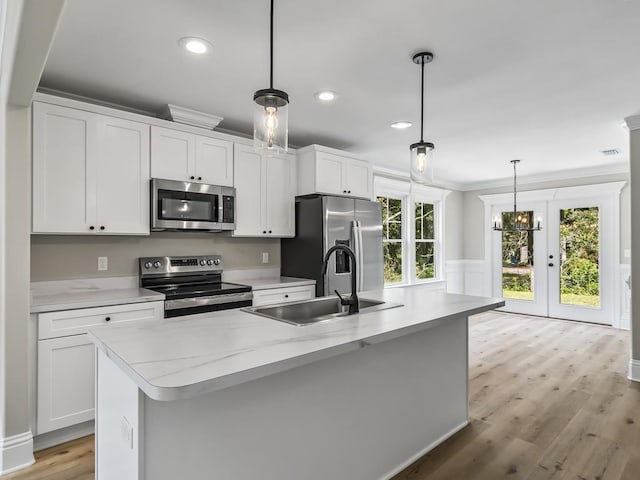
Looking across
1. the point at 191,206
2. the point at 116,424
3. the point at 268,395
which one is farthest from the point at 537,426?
the point at 191,206

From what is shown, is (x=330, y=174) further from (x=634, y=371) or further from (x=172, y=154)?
(x=634, y=371)

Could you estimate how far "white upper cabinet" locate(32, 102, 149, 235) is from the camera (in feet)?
8.60

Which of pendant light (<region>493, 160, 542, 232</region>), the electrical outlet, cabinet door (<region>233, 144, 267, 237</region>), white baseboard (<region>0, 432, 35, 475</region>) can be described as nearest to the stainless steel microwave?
cabinet door (<region>233, 144, 267, 237</region>)

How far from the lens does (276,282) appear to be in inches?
149

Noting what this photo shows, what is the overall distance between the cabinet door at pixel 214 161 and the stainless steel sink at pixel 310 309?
169 cm

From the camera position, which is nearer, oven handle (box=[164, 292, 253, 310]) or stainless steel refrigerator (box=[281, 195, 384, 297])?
oven handle (box=[164, 292, 253, 310])

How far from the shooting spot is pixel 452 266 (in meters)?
7.26

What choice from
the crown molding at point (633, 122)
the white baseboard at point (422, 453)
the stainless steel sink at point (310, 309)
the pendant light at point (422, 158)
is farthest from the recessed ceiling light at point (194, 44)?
the crown molding at point (633, 122)

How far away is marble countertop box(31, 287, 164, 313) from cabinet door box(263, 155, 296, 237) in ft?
4.55

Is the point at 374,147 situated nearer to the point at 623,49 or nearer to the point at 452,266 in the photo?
the point at 623,49

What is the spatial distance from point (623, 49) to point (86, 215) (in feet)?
11.8

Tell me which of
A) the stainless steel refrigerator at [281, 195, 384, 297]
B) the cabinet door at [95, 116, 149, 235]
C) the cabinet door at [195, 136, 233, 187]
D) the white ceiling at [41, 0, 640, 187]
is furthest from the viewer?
the stainless steel refrigerator at [281, 195, 384, 297]

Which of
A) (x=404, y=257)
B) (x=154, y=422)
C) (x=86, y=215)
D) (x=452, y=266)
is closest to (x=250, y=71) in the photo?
(x=86, y=215)

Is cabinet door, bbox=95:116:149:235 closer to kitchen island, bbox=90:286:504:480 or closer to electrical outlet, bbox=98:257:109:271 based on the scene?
electrical outlet, bbox=98:257:109:271
